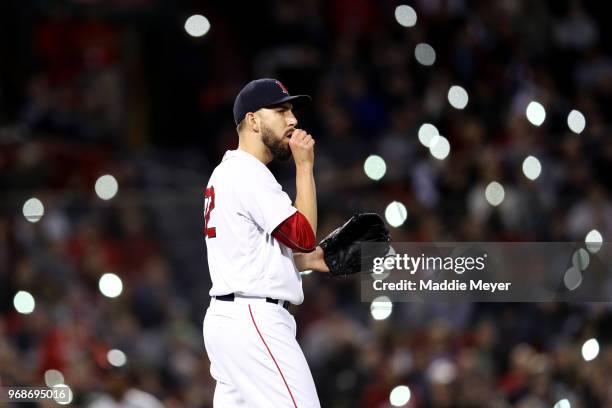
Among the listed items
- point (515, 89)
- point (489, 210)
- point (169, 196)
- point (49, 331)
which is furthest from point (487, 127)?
point (49, 331)

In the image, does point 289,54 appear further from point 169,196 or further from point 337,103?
point 169,196

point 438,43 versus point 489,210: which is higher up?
point 438,43

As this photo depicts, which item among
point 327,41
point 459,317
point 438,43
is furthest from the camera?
point 327,41

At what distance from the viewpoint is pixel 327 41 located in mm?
10477

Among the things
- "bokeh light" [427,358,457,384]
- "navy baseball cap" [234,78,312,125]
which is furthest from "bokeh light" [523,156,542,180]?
"navy baseball cap" [234,78,312,125]

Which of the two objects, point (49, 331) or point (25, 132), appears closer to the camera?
point (49, 331)

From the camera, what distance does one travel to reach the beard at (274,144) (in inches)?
182

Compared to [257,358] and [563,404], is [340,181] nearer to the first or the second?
[563,404]

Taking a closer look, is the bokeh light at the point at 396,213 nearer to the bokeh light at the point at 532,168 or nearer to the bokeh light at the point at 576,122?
the bokeh light at the point at 532,168

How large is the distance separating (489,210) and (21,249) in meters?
3.54

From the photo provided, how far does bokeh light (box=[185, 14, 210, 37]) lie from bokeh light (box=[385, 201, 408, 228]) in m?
3.88

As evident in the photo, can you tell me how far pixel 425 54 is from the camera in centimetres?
973

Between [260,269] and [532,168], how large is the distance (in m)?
3.96

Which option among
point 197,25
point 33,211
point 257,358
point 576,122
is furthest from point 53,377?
point 197,25
